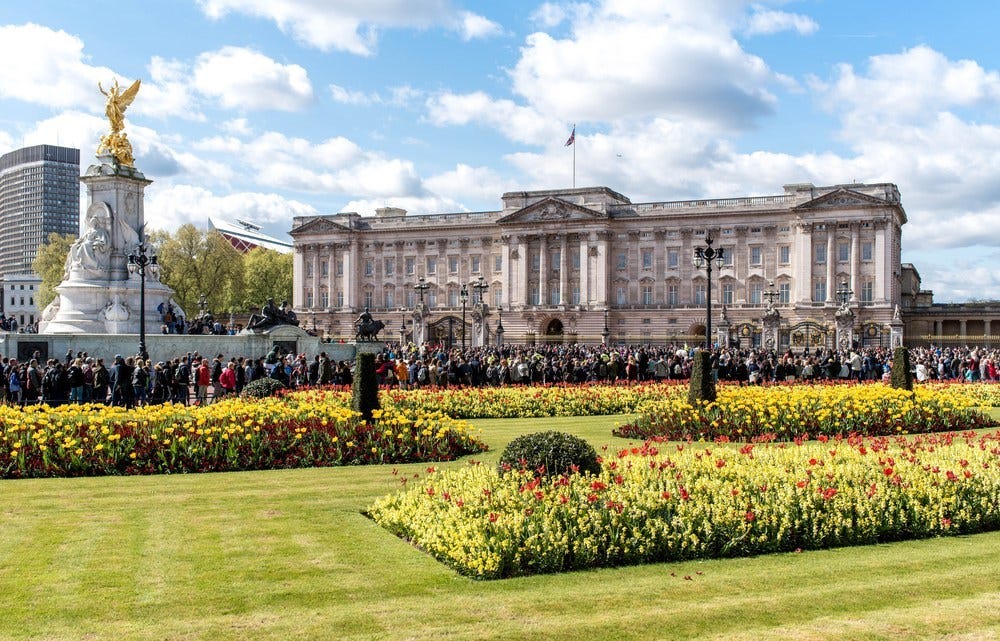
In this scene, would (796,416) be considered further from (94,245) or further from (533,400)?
(94,245)

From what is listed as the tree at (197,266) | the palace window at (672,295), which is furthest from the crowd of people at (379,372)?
the tree at (197,266)

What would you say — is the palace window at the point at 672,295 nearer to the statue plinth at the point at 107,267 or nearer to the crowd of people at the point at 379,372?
the crowd of people at the point at 379,372

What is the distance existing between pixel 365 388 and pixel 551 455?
659 centimetres

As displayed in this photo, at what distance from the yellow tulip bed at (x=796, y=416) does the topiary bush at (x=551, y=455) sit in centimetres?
750

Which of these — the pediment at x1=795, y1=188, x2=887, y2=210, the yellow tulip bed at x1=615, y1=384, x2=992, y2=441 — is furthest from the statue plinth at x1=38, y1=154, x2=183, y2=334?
the pediment at x1=795, y1=188, x2=887, y2=210

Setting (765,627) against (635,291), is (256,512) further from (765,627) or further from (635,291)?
(635,291)

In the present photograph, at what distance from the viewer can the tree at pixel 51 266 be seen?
3337 inches

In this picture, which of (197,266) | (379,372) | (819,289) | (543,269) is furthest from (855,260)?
(379,372)

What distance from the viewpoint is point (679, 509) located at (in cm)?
920

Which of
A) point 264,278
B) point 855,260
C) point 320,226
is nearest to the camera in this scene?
point 855,260

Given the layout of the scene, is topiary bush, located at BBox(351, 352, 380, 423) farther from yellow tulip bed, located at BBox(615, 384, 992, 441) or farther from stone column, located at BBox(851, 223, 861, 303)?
stone column, located at BBox(851, 223, 861, 303)

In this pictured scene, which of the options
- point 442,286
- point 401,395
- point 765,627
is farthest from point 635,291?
point 765,627

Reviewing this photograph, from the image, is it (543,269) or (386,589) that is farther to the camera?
(543,269)

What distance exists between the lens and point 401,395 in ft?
73.8
